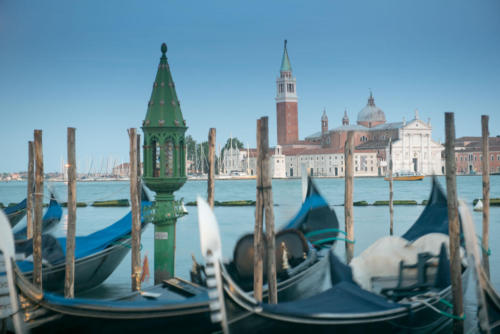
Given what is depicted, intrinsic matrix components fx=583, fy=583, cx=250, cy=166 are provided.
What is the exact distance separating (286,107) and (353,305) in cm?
5152

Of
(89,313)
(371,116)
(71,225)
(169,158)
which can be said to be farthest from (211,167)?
(371,116)

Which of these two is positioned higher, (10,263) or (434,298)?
(10,263)

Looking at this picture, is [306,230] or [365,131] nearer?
[306,230]

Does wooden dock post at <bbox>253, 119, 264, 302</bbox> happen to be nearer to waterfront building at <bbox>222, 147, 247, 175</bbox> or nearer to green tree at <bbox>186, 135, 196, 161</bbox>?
green tree at <bbox>186, 135, 196, 161</bbox>

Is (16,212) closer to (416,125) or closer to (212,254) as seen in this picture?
(212,254)

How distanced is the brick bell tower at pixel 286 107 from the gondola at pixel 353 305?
166 feet

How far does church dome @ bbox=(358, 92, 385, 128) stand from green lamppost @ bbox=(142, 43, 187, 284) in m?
55.3

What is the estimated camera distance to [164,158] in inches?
198

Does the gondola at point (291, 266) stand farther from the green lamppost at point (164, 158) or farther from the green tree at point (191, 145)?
the green tree at point (191, 145)

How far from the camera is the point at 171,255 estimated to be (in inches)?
202

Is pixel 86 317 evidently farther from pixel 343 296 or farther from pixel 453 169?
pixel 453 169

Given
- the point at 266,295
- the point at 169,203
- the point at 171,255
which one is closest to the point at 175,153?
the point at 169,203

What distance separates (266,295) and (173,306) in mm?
971

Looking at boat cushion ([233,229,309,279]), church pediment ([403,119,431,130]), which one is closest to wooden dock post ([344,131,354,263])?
boat cushion ([233,229,309,279])
